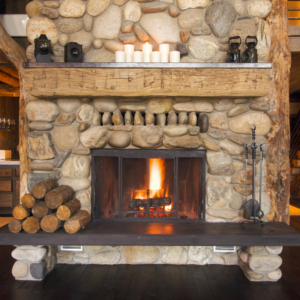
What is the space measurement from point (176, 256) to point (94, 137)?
1.32 meters

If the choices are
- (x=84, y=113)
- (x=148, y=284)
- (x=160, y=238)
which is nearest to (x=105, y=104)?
(x=84, y=113)

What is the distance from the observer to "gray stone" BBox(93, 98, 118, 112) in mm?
2270

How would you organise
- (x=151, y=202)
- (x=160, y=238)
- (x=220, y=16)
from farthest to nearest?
1. (x=151, y=202)
2. (x=220, y=16)
3. (x=160, y=238)

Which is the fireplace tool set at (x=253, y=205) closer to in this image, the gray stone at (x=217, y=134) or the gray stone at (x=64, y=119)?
the gray stone at (x=217, y=134)

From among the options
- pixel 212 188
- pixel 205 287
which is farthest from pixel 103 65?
pixel 205 287

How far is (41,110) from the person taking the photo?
7.37 ft

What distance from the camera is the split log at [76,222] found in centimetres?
197

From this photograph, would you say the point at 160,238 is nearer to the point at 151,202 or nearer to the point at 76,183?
the point at 151,202

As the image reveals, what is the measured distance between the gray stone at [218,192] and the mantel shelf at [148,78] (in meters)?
0.81

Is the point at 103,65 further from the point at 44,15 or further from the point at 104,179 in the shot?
the point at 104,179

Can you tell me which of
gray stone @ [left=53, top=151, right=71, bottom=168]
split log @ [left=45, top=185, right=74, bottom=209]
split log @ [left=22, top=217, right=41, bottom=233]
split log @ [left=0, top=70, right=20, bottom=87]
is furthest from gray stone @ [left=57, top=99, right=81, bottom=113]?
split log @ [left=0, top=70, right=20, bottom=87]

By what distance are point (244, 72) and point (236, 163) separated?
786 millimetres

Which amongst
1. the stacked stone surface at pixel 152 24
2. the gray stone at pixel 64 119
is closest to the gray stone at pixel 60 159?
the gray stone at pixel 64 119

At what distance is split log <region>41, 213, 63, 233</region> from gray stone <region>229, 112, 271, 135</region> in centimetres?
171
